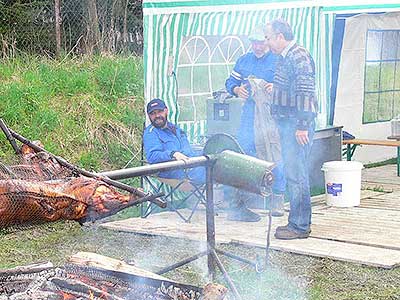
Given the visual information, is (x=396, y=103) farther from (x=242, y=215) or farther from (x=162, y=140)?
(x=162, y=140)

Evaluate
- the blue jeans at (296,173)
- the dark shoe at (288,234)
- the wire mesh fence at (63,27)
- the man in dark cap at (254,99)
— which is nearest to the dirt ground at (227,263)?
the dark shoe at (288,234)

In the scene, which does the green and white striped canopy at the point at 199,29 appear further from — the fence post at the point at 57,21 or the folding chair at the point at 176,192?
the fence post at the point at 57,21

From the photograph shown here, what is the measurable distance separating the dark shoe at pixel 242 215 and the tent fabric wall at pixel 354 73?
2.86m

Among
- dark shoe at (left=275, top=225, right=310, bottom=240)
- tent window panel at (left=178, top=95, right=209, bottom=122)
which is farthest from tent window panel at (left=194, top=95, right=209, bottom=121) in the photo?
dark shoe at (left=275, top=225, right=310, bottom=240)

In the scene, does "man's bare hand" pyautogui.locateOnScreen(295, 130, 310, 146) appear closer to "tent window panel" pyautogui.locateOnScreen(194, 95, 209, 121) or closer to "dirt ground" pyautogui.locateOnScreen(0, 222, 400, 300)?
"dirt ground" pyautogui.locateOnScreen(0, 222, 400, 300)

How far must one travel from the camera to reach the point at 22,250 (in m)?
6.51

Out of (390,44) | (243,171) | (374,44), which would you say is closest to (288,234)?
(243,171)

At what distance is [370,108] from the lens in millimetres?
10484

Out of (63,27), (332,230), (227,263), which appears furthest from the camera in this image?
(63,27)

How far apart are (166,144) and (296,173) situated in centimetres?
129

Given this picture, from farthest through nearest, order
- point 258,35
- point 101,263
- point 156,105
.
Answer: point 258,35, point 156,105, point 101,263

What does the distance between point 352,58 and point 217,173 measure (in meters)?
6.09

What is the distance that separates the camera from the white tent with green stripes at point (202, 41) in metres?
7.56

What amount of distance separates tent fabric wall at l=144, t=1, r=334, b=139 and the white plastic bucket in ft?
4.39
